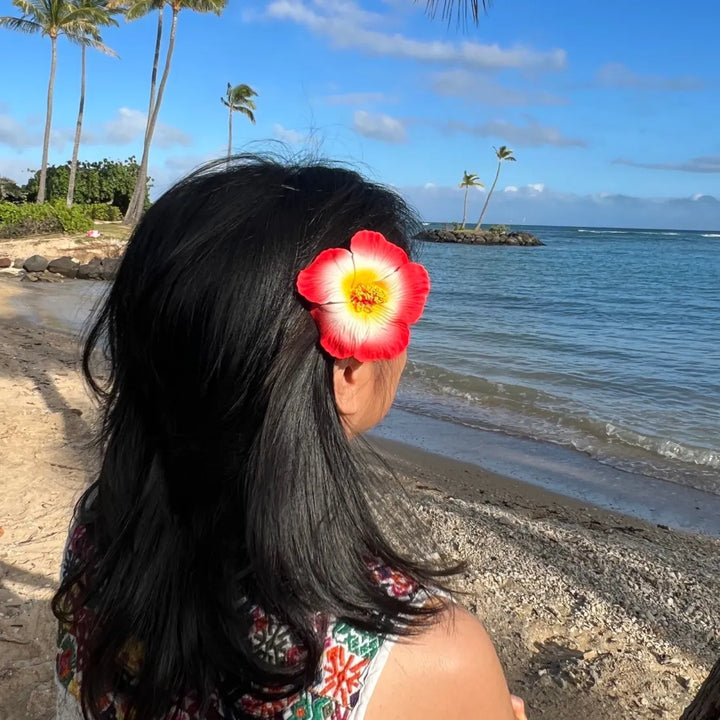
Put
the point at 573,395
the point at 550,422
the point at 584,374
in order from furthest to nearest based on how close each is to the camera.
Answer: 1. the point at 584,374
2. the point at 573,395
3. the point at 550,422

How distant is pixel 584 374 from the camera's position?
35.0 ft

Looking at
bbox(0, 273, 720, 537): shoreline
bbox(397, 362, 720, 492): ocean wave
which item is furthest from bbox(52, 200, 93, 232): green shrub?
bbox(0, 273, 720, 537): shoreline

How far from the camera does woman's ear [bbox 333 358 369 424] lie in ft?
3.18

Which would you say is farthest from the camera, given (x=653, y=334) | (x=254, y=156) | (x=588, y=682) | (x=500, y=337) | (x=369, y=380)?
(x=653, y=334)

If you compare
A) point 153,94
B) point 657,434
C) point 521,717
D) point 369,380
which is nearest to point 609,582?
point 521,717

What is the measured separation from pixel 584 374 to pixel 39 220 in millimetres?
21019

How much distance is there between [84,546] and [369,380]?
58 centimetres

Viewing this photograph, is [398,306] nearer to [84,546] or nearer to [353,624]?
[353,624]

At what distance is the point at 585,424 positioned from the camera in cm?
776

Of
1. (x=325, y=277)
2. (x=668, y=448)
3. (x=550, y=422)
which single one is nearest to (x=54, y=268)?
(x=550, y=422)

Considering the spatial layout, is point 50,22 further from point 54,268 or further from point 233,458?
point 233,458

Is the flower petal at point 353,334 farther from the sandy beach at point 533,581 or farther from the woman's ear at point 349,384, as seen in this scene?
the sandy beach at point 533,581

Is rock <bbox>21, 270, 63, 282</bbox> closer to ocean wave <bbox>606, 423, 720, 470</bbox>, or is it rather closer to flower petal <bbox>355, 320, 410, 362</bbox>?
ocean wave <bbox>606, 423, 720, 470</bbox>

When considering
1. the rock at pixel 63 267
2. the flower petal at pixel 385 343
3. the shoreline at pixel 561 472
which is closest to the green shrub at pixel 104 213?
the rock at pixel 63 267
